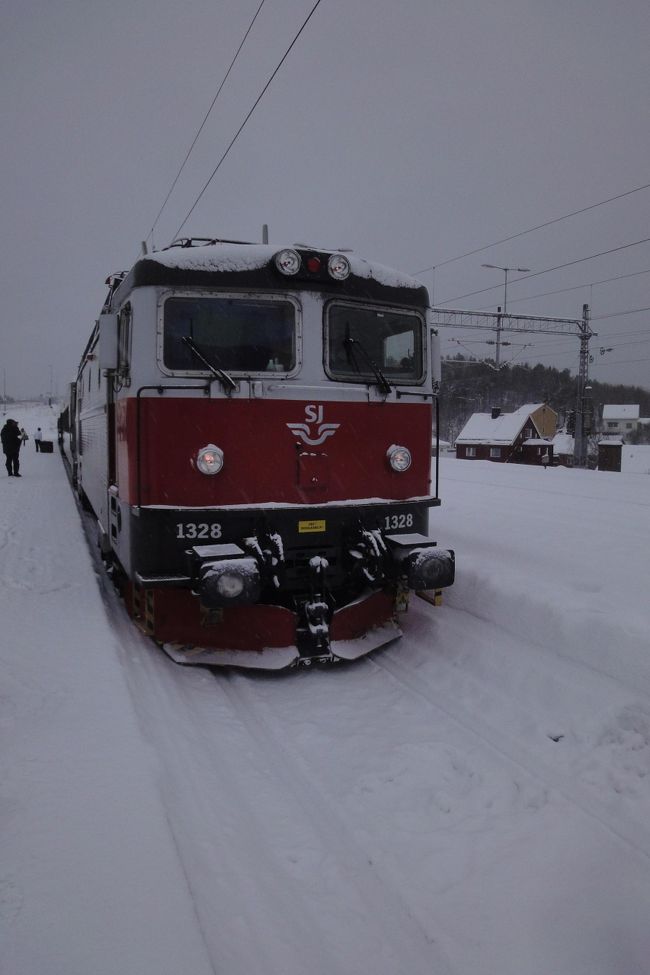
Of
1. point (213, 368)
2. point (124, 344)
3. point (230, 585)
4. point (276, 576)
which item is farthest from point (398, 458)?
point (124, 344)

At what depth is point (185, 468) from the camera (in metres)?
5.14

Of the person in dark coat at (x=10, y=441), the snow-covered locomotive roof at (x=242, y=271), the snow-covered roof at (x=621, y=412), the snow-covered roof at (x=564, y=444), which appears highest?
the snow-covered roof at (x=621, y=412)

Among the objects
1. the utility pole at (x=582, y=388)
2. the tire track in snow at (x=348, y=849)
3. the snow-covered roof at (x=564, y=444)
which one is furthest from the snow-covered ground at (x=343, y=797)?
the snow-covered roof at (x=564, y=444)

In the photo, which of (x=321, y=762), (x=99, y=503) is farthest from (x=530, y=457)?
(x=321, y=762)

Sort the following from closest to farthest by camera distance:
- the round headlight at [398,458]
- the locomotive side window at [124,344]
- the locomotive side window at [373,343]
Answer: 1. the locomotive side window at [124,344]
2. the locomotive side window at [373,343]
3. the round headlight at [398,458]

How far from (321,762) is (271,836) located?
80cm

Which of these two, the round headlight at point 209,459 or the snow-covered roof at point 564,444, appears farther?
the snow-covered roof at point 564,444

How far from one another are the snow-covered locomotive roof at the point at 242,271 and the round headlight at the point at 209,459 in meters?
1.25

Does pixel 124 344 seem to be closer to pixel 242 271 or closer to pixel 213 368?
pixel 213 368

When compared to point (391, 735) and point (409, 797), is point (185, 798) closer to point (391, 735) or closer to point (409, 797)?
point (409, 797)

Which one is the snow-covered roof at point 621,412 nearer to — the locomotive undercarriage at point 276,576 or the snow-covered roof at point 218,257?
the locomotive undercarriage at point 276,576

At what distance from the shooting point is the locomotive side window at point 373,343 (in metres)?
5.60

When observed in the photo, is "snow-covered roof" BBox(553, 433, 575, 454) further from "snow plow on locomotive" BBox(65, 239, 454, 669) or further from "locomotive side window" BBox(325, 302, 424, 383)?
"snow plow on locomotive" BBox(65, 239, 454, 669)

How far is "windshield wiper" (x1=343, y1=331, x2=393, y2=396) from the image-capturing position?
5.67 metres
